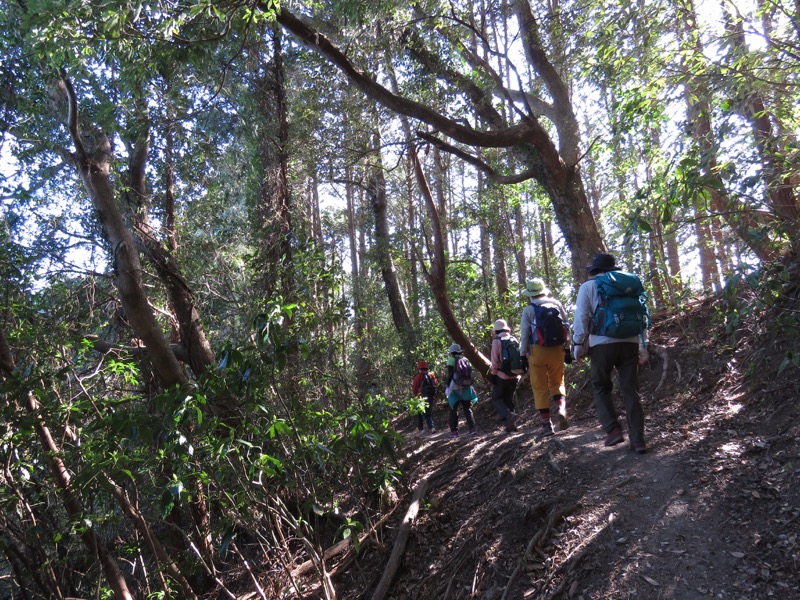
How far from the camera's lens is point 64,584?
18.0ft

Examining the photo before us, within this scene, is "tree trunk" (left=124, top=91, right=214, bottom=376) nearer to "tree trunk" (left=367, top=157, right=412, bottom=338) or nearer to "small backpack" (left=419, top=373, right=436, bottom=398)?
"small backpack" (left=419, top=373, right=436, bottom=398)

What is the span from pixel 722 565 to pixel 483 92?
8.15 meters

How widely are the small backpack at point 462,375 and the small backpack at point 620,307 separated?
13.0 ft

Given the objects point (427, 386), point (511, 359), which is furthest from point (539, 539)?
point (427, 386)

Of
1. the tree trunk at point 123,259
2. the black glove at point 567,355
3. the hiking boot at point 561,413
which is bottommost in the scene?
the hiking boot at point 561,413

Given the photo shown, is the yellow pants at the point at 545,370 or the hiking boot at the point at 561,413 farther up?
the yellow pants at the point at 545,370

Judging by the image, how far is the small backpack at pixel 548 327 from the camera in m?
6.13

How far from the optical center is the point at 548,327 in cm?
612

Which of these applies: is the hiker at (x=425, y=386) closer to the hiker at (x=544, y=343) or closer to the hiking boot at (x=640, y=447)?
the hiker at (x=544, y=343)

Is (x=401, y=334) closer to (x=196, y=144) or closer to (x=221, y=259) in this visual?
(x=221, y=259)

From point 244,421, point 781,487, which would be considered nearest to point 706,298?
point 781,487

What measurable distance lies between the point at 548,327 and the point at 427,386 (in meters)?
5.33

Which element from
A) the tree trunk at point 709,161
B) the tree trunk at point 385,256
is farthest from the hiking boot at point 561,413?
the tree trunk at point 385,256

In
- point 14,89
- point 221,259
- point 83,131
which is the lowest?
point 221,259
